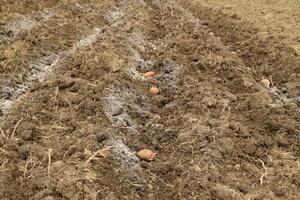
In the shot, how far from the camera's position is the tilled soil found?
12.6ft

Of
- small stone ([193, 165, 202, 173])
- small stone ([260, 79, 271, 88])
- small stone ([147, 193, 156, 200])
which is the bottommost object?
small stone ([147, 193, 156, 200])

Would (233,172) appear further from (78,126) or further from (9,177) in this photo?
(9,177)

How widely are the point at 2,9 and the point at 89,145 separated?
337 centimetres

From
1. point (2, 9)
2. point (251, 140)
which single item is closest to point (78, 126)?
point (251, 140)

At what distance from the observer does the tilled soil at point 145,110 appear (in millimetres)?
3852

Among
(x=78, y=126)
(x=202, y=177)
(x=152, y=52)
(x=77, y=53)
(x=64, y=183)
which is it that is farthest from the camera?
(x=152, y=52)

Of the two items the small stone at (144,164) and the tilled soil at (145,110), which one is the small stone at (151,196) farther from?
the small stone at (144,164)

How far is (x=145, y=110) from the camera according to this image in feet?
15.9

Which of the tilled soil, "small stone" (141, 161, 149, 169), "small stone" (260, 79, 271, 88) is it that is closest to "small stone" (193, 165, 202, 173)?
the tilled soil

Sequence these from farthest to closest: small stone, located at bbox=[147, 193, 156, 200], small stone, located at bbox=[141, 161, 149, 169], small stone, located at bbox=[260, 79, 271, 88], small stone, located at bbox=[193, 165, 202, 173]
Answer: small stone, located at bbox=[260, 79, 271, 88], small stone, located at bbox=[141, 161, 149, 169], small stone, located at bbox=[193, 165, 202, 173], small stone, located at bbox=[147, 193, 156, 200]

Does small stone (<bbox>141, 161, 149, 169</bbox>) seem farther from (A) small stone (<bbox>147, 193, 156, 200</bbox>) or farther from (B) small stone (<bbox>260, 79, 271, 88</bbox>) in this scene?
(B) small stone (<bbox>260, 79, 271, 88</bbox>)

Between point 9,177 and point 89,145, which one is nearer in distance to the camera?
point 9,177

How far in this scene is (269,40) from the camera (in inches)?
251

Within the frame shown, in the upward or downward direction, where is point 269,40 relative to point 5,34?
upward
